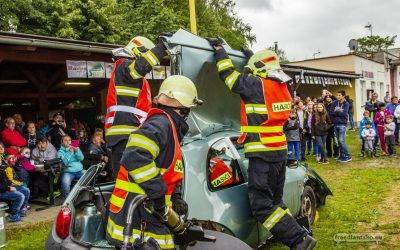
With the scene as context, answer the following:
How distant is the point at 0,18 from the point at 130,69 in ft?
53.9

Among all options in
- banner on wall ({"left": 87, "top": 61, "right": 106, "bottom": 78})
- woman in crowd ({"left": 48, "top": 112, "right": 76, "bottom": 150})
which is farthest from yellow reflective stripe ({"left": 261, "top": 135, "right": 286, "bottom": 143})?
woman in crowd ({"left": 48, "top": 112, "right": 76, "bottom": 150})

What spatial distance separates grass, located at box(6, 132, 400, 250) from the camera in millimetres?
5555

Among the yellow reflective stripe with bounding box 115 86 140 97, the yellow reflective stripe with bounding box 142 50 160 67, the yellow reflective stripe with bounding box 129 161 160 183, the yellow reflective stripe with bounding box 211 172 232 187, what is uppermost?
the yellow reflective stripe with bounding box 142 50 160 67

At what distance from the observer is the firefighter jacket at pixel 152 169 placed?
269 cm

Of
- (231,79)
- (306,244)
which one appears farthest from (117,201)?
(306,244)

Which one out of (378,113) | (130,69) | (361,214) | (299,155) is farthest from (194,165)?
(378,113)

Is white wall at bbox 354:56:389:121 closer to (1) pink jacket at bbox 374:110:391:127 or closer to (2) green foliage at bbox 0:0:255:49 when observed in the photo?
(2) green foliage at bbox 0:0:255:49

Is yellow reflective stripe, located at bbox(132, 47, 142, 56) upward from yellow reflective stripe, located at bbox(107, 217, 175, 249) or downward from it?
upward

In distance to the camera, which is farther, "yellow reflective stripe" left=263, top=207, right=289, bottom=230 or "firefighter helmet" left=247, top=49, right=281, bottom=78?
"firefighter helmet" left=247, top=49, right=281, bottom=78

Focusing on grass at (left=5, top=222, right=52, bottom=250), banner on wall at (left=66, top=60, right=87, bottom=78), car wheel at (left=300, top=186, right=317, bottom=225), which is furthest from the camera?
banner on wall at (left=66, top=60, right=87, bottom=78)

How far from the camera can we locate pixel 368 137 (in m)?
12.7

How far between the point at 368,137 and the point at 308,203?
25.5 ft

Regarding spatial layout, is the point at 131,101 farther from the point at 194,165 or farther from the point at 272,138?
the point at 272,138

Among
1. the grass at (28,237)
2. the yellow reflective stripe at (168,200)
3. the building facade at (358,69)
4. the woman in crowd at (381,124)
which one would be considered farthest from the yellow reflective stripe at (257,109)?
the building facade at (358,69)
